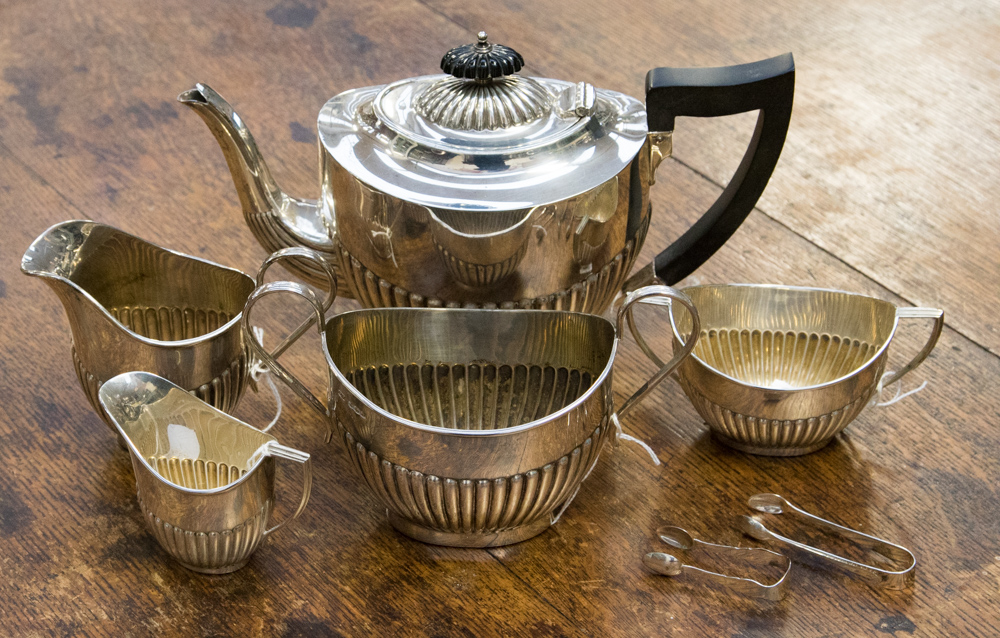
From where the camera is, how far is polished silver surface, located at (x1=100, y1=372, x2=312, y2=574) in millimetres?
509

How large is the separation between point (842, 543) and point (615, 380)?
18cm

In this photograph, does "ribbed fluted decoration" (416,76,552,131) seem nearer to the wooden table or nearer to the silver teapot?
the silver teapot

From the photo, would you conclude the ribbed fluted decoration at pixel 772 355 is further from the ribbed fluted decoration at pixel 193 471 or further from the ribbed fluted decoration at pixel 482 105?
the ribbed fluted decoration at pixel 193 471

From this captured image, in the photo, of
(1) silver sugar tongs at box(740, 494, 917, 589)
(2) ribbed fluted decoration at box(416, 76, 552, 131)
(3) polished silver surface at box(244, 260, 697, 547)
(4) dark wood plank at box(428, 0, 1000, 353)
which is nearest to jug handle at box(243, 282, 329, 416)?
(3) polished silver surface at box(244, 260, 697, 547)

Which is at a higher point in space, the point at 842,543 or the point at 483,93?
the point at 483,93

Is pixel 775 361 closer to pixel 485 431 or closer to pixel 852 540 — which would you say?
pixel 852 540

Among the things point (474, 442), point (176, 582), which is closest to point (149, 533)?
point (176, 582)

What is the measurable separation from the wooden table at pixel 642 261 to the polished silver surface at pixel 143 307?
0.06 meters

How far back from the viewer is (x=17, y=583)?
54 centimetres

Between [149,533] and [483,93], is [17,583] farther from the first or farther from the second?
[483,93]

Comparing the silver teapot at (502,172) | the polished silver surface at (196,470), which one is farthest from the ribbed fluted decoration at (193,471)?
the silver teapot at (502,172)

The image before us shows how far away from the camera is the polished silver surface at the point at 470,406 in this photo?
0.50 metres

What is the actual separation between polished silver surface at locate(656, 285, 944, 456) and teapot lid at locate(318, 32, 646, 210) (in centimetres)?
11

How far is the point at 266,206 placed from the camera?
2.11 feet
